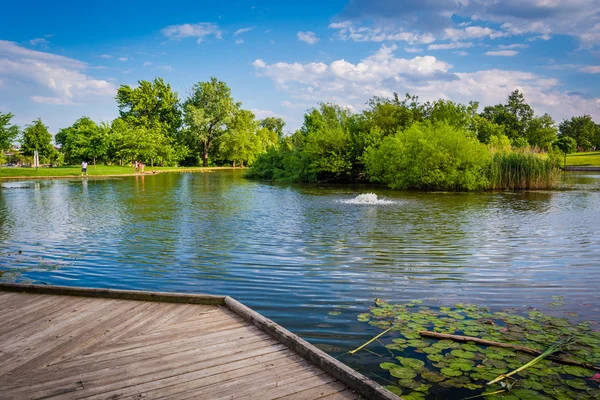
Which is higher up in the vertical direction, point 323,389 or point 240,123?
point 240,123

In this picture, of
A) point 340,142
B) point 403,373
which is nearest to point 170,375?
point 403,373

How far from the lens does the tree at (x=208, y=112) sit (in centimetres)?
8188

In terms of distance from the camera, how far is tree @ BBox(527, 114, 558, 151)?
78.1 m

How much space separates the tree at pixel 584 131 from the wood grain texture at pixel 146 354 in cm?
10633

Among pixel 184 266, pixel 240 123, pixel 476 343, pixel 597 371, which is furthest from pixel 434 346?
pixel 240 123

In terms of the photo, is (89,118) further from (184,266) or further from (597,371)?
(597,371)

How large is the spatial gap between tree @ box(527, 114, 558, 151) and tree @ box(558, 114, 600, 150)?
A: 1272 cm

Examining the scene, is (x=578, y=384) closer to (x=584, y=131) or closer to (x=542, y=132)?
(x=542, y=132)

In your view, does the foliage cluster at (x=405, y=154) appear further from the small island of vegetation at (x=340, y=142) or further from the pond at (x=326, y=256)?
the pond at (x=326, y=256)

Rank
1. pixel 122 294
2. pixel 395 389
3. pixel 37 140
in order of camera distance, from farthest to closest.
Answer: pixel 37 140
pixel 122 294
pixel 395 389

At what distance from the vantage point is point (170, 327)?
520 cm

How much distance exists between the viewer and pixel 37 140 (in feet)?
235

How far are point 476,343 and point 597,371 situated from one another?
3.98 feet

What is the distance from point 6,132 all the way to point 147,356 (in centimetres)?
4719
